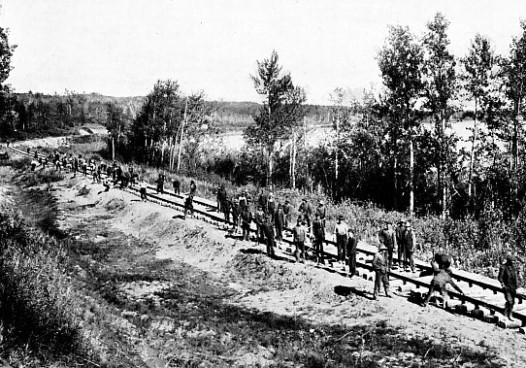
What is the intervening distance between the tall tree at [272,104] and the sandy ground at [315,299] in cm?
1708

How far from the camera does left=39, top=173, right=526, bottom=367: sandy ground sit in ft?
31.8

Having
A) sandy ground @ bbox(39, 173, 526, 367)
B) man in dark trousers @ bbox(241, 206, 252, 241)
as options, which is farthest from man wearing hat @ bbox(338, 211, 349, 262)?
man in dark trousers @ bbox(241, 206, 252, 241)

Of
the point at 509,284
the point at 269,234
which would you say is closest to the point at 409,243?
the point at 509,284

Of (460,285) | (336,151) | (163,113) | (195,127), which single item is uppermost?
(163,113)

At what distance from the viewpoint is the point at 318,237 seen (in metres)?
14.8

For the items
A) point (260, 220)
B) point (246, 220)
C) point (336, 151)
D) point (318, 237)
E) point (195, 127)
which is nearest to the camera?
point (318, 237)

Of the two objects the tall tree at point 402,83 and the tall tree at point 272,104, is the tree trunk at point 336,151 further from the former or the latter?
the tall tree at point 402,83

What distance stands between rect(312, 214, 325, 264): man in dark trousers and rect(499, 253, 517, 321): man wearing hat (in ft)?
18.4

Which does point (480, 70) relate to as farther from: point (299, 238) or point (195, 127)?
point (195, 127)

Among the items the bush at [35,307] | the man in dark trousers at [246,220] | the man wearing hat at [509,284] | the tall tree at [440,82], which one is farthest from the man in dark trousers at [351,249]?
the tall tree at [440,82]

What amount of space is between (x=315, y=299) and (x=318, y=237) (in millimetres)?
2418

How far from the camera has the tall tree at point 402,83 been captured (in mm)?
27359

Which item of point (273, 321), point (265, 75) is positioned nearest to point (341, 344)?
point (273, 321)

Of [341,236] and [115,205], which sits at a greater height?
[341,236]
